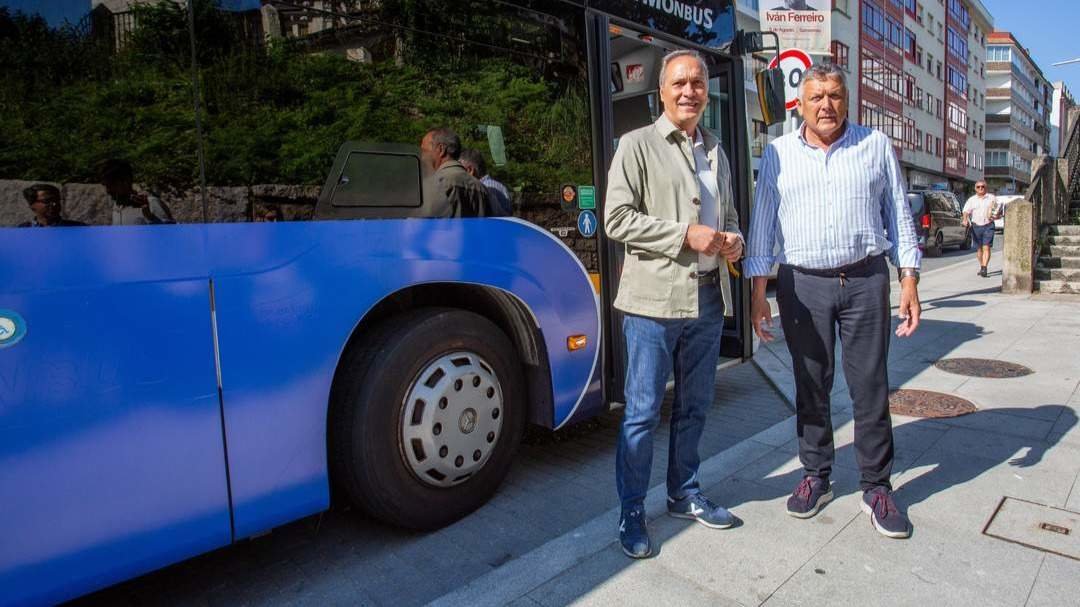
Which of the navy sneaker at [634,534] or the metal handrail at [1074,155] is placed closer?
the navy sneaker at [634,534]

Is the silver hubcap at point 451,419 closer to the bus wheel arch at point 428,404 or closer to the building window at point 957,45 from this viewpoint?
the bus wheel arch at point 428,404

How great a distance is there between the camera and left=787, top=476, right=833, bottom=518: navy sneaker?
3194 mm

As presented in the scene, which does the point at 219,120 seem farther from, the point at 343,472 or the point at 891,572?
the point at 891,572

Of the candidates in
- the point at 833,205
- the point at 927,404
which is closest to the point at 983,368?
the point at 927,404

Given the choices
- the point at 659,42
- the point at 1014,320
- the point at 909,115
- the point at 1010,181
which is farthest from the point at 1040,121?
the point at 659,42

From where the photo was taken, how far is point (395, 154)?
9.67 feet

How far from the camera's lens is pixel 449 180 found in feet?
10.3

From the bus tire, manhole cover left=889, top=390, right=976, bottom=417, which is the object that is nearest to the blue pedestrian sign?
the bus tire

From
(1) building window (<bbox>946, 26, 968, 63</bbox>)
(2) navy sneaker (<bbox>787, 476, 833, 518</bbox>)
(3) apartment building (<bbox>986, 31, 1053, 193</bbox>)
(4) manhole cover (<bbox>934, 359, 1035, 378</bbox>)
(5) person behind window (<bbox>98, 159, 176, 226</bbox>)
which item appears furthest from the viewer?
(3) apartment building (<bbox>986, 31, 1053, 193</bbox>)

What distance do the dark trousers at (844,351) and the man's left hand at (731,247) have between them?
0.55 meters

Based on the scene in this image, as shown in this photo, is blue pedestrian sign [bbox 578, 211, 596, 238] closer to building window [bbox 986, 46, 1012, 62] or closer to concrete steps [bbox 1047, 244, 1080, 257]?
concrete steps [bbox 1047, 244, 1080, 257]

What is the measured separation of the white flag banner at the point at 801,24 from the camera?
7043 mm

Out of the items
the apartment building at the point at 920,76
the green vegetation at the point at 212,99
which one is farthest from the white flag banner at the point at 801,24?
the apartment building at the point at 920,76

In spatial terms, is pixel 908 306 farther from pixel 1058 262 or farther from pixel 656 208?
pixel 1058 262
